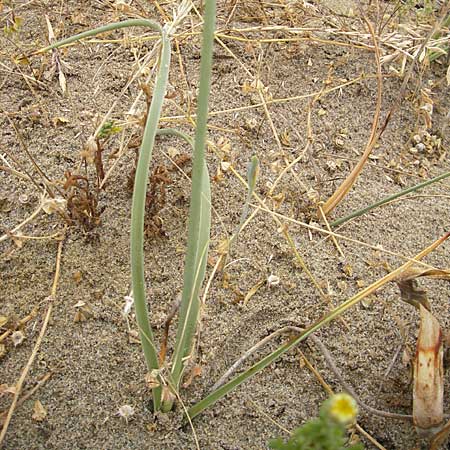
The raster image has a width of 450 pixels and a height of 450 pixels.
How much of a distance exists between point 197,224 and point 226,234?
374mm

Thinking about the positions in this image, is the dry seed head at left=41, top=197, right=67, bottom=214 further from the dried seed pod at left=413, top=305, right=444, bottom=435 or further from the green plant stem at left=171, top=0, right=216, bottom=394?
the dried seed pod at left=413, top=305, right=444, bottom=435

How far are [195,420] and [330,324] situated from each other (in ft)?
0.92

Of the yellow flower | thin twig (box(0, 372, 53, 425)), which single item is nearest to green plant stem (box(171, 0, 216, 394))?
thin twig (box(0, 372, 53, 425))

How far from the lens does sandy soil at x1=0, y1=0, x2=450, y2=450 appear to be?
86 centimetres

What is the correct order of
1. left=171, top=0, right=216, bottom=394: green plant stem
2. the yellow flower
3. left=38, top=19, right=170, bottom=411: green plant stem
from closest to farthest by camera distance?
the yellow flower
left=171, top=0, right=216, bottom=394: green plant stem
left=38, top=19, right=170, bottom=411: green plant stem

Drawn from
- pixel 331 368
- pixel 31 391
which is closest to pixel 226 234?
pixel 331 368

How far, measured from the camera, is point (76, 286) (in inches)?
37.5

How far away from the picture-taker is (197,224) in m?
0.67

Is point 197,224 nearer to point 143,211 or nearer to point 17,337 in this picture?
point 143,211

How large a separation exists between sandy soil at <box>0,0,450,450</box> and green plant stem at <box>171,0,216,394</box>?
0.36ft

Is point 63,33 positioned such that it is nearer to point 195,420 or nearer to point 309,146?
point 309,146

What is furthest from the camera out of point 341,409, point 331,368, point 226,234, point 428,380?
point 226,234

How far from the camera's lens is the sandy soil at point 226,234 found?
858 millimetres

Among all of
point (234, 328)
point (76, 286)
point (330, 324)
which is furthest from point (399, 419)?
point (76, 286)
